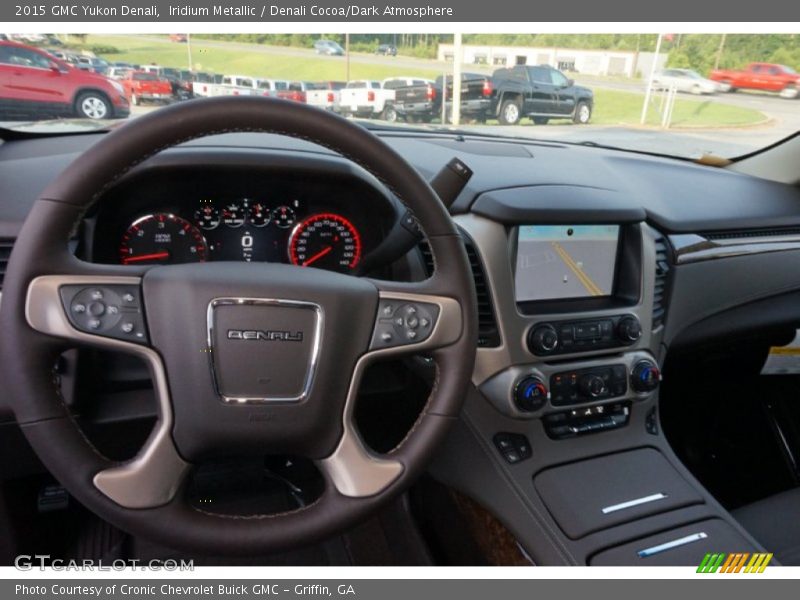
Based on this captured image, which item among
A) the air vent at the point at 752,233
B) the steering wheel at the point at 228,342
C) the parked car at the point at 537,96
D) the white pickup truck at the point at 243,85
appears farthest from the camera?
the air vent at the point at 752,233

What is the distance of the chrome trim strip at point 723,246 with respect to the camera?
1.85 m

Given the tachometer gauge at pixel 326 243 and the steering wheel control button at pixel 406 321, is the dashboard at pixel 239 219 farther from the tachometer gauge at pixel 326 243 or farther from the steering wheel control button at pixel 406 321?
the steering wheel control button at pixel 406 321

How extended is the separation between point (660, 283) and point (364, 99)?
984mm

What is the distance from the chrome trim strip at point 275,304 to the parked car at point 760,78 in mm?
1493

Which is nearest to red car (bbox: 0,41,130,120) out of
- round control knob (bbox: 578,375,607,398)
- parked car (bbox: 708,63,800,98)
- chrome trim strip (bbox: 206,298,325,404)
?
chrome trim strip (bbox: 206,298,325,404)

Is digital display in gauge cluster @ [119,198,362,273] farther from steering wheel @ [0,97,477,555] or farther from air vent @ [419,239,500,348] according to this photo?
steering wheel @ [0,97,477,555]

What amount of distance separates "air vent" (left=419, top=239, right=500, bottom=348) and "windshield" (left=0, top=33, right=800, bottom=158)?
1.43 ft

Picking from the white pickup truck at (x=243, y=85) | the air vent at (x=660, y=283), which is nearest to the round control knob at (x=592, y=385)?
the air vent at (x=660, y=283)

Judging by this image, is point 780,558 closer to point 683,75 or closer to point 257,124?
point 683,75

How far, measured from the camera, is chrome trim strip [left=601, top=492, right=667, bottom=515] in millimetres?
1508

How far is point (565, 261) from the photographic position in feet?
5.41

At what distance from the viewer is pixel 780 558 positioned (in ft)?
5.21

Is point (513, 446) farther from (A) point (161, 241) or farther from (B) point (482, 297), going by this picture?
(A) point (161, 241)

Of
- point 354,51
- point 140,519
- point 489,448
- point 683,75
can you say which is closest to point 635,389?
point 489,448
